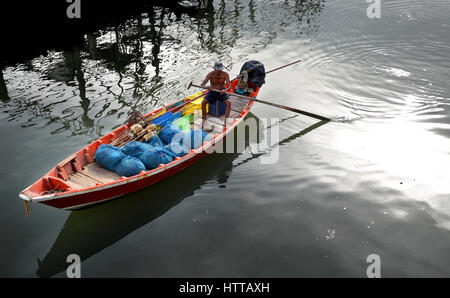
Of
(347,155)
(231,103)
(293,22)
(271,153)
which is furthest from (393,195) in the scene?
(293,22)

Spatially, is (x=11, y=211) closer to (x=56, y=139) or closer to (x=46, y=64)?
(x=56, y=139)

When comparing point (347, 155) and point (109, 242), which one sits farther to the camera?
point (347, 155)

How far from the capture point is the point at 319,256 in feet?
23.6

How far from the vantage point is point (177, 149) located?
9.21 metres

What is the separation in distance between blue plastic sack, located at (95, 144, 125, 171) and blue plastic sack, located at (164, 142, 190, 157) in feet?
4.06

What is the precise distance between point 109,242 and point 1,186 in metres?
3.65

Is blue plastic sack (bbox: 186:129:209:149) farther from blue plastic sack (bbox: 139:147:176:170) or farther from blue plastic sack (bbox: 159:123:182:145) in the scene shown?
blue plastic sack (bbox: 139:147:176:170)

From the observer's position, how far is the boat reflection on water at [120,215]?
24.8ft

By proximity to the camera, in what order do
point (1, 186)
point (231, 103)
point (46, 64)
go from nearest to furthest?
point (1, 186)
point (231, 103)
point (46, 64)

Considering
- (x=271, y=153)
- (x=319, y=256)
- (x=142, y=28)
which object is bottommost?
(x=319, y=256)

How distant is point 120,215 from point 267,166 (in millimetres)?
4225

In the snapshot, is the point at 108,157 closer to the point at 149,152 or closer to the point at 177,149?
the point at 149,152
